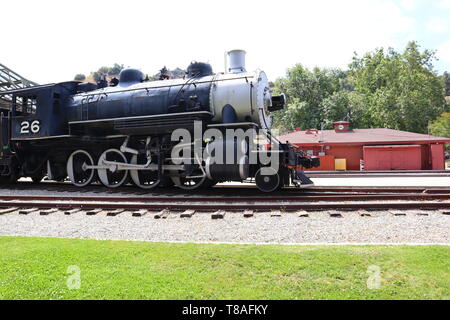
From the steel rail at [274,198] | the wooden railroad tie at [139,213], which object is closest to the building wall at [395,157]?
the steel rail at [274,198]

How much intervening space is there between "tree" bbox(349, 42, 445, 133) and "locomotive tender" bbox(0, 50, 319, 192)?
35.1 meters

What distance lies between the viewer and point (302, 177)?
1008cm

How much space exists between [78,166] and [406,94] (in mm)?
39748

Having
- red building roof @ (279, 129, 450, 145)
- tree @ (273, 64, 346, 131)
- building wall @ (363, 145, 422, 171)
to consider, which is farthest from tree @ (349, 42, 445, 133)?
building wall @ (363, 145, 422, 171)

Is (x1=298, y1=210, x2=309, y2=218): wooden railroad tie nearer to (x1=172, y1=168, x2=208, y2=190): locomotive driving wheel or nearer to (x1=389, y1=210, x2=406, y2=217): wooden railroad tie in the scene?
(x1=389, y1=210, x2=406, y2=217): wooden railroad tie

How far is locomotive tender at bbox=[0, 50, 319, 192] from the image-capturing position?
9734 millimetres

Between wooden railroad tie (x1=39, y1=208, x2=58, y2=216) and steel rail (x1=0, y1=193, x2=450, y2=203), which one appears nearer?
wooden railroad tie (x1=39, y1=208, x2=58, y2=216)

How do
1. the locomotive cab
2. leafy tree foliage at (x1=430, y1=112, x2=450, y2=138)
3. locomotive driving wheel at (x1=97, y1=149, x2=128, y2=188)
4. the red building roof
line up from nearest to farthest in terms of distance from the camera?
locomotive driving wheel at (x1=97, y1=149, x2=128, y2=188), the locomotive cab, the red building roof, leafy tree foliage at (x1=430, y1=112, x2=450, y2=138)

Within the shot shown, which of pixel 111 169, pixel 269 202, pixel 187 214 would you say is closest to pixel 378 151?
pixel 269 202

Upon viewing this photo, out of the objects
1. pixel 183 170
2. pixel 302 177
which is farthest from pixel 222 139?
pixel 302 177

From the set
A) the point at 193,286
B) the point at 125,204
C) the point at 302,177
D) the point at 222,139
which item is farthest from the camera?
the point at 302,177

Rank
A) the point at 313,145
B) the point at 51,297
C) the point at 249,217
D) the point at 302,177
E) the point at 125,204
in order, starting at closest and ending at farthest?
the point at 51,297
the point at 249,217
the point at 125,204
the point at 302,177
the point at 313,145
